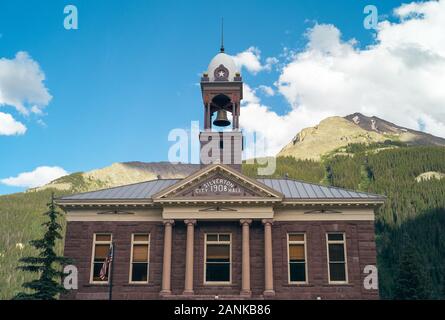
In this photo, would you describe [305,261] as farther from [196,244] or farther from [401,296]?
[401,296]

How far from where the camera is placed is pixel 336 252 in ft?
99.2

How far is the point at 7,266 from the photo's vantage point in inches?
6683

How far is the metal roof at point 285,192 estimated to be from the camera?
3078 cm

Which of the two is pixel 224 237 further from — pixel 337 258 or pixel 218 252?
pixel 337 258

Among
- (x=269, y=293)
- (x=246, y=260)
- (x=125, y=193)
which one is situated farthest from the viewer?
(x=125, y=193)

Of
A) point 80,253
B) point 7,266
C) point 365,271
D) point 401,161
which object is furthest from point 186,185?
point 401,161

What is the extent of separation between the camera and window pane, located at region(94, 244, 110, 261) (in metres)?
30.9

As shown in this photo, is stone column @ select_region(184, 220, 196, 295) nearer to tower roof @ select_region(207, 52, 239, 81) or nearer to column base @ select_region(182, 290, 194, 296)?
column base @ select_region(182, 290, 194, 296)

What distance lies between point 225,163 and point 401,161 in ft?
576

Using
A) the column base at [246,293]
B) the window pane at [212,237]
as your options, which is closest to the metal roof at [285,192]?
the window pane at [212,237]

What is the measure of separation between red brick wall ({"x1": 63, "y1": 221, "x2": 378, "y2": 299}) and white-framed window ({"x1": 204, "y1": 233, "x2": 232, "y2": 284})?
0.82ft

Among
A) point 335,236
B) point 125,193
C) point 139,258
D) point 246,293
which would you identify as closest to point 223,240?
point 246,293

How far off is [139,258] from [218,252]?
455cm

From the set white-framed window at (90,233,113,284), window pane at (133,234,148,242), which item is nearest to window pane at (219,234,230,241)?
window pane at (133,234,148,242)
